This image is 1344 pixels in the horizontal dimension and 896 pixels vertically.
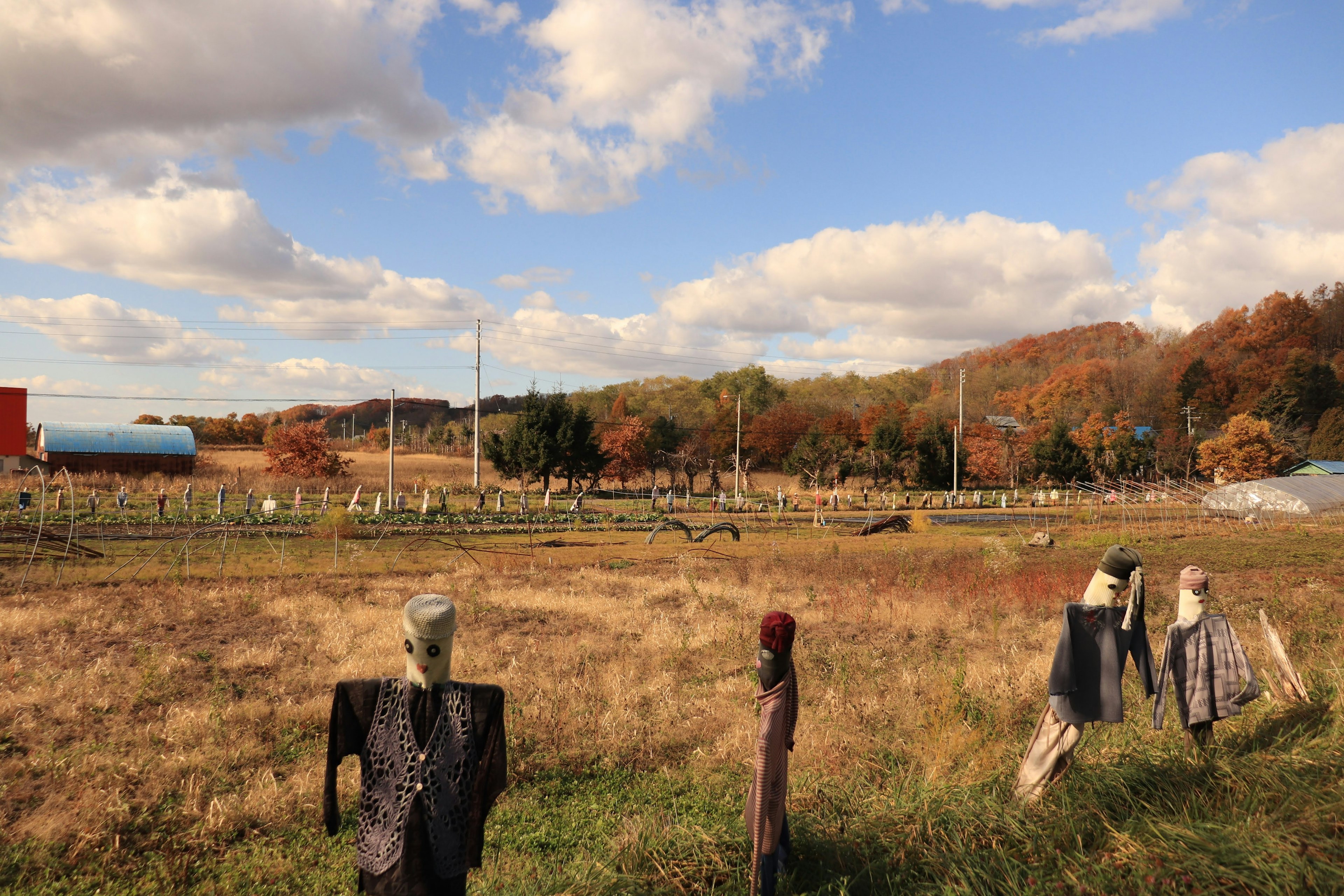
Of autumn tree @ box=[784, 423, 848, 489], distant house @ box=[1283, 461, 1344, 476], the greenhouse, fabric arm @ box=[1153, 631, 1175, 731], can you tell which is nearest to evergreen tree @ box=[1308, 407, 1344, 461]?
distant house @ box=[1283, 461, 1344, 476]

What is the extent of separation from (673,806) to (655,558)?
15.8 meters

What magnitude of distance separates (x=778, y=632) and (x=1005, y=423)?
88.5 meters

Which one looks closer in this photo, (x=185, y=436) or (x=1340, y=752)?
(x=1340, y=752)

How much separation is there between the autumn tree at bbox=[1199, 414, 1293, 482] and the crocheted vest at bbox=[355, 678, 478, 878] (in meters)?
61.1

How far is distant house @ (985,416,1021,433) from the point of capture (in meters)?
74.4

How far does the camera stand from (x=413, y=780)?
3.29 metres

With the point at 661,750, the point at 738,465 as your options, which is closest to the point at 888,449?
the point at 738,465

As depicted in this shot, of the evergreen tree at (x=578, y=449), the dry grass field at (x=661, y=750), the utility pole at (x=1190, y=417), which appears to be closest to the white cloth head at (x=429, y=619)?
the dry grass field at (x=661, y=750)

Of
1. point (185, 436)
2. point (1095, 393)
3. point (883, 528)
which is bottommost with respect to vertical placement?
point (883, 528)

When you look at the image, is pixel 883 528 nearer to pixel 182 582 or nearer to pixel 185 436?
pixel 182 582

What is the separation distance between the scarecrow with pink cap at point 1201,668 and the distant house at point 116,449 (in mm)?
51762

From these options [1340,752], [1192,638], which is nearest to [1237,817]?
[1340,752]

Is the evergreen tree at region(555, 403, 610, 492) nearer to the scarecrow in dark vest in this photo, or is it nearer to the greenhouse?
the greenhouse

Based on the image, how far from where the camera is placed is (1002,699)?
7.46m
